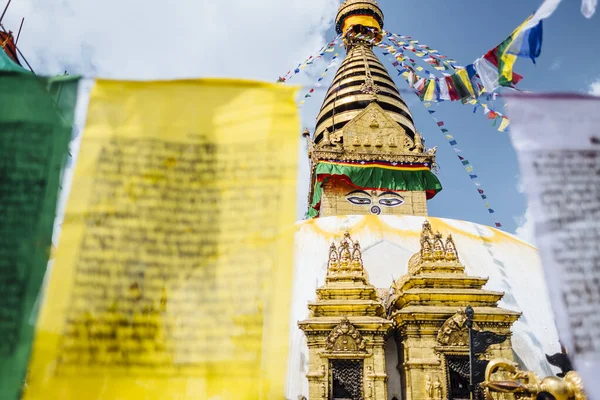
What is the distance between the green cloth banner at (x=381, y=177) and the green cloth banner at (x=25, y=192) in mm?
14835

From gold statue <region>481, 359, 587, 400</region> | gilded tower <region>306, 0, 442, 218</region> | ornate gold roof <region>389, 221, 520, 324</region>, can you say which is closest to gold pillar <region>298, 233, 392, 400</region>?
ornate gold roof <region>389, 221, 520, 324</region>

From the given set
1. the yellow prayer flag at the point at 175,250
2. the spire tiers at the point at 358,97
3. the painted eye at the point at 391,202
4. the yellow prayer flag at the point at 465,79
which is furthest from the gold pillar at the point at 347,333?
the spire tiers at the point at 358,97

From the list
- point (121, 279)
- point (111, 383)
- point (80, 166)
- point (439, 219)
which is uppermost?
point (439, 219)

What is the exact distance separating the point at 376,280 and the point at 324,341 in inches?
118

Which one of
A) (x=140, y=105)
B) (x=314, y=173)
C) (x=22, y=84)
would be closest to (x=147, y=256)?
(x=140, y=105)

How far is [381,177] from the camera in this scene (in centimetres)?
1775

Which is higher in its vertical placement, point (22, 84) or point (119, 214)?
point (22, 84)

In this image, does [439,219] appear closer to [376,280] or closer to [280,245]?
[376,280]

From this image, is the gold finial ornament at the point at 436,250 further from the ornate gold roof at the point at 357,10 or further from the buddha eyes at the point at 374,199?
the ornate gold roof at the point at 357,10

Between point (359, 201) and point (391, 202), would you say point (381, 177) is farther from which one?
point (359, 201)

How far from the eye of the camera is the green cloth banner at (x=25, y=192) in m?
2.41

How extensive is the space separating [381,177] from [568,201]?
1528 centimetres

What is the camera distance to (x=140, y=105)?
289 cm

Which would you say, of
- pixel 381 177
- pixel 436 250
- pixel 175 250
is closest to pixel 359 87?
pixel 381 177
